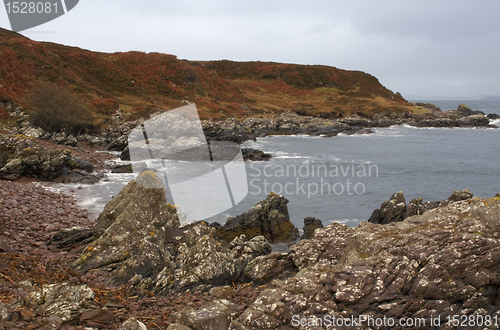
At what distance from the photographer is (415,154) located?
3638cm

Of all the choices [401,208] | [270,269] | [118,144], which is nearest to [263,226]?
[401,208]

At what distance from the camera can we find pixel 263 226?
13148 millimetres

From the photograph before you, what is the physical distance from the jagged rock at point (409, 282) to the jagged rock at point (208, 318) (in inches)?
10.4

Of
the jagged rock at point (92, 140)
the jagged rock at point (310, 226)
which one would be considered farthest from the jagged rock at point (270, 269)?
the jagged rock at point (92, 140)

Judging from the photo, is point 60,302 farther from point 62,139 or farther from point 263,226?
point 62,139

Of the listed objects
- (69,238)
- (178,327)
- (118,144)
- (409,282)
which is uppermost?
(118,144)

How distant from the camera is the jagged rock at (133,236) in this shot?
7168 millimetres

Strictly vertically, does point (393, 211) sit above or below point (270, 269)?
below

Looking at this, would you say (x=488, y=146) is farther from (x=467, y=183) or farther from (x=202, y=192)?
(x=202, y=192)

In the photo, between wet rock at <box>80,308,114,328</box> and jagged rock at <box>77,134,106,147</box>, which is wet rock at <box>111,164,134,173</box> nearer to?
jagged rock at <box>77,134,106,147</box>

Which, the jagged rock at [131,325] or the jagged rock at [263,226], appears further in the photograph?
the jagged rock at [263,226]

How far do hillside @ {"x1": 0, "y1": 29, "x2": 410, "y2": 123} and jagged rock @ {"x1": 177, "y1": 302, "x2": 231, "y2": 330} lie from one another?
119ft

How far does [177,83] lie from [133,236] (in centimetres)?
5824

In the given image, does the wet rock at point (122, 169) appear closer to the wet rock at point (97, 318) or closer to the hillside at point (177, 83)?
the hillside at point (177, 83)
